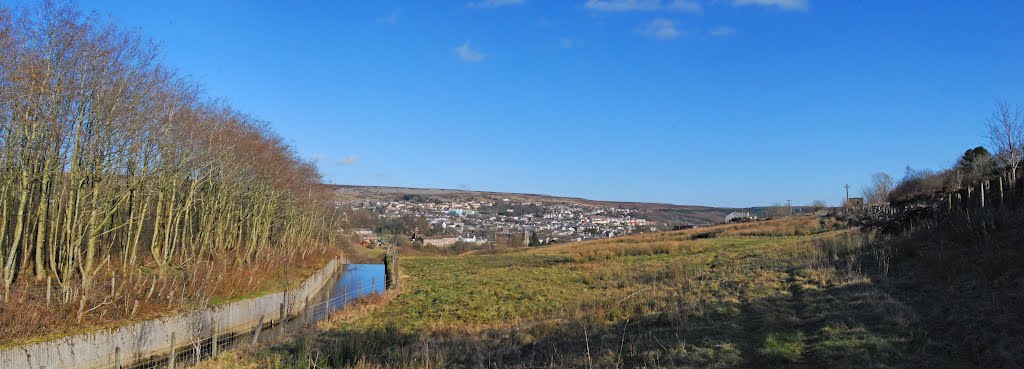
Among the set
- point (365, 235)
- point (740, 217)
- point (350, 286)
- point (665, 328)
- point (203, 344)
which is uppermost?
point (740, 217)

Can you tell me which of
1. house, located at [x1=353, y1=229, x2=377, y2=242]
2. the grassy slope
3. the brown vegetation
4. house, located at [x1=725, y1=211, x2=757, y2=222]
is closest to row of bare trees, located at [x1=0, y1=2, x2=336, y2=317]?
the brown vegetation

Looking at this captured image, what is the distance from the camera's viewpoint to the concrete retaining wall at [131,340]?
15844mm

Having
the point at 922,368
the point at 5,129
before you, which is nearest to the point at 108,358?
the point at 5,129

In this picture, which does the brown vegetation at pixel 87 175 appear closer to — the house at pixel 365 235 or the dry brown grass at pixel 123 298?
the dry brown grass at pixel 123 298

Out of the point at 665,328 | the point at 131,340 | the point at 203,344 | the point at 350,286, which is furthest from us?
the point at 350,286

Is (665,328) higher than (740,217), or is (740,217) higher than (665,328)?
(740,217)

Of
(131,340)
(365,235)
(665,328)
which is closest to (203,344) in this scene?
(131,340)

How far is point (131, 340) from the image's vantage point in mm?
19328

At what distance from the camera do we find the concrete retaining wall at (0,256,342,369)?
1584cm

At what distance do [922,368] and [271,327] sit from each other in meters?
25.4

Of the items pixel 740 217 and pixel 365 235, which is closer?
pixel 365 235

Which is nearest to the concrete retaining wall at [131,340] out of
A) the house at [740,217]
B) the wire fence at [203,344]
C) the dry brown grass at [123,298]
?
the wire fence at [203,344]

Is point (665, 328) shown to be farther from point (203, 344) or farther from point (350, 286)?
point (350, 286)

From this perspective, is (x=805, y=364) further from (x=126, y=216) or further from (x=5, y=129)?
(x=126, y=216)
